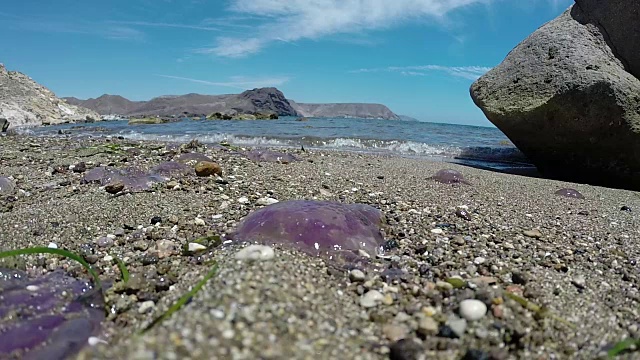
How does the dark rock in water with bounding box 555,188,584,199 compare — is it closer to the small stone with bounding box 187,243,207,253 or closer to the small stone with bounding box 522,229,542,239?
the small stone with bounding box 522,229,542,239

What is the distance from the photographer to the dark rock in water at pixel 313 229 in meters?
2.40

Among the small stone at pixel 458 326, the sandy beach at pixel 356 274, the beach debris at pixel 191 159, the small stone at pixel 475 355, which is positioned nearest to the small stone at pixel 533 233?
the sandy beach at pixel 356 274

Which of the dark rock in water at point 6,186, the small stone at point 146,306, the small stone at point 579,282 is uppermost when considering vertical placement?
the dark rock in water at point 6,186

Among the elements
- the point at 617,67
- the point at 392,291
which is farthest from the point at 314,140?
the point at 392,291

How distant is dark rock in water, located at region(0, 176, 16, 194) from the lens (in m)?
4.27

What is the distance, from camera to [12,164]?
624 cm

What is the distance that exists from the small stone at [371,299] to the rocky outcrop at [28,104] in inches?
1220

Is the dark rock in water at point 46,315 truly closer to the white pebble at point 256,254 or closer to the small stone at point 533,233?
the white pebble at point 256,254

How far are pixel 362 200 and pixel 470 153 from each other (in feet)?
27.4

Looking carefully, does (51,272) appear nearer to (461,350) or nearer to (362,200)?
(461,350)

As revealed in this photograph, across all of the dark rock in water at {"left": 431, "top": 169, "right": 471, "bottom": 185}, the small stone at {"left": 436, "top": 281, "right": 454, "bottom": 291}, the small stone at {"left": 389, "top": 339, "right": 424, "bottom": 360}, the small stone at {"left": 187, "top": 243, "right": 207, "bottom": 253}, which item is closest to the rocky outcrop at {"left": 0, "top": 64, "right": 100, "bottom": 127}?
the dark rock in water at {"left": 431, "top": 169, "right": 471, "bottom": 185}

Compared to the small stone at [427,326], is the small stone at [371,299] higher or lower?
higher

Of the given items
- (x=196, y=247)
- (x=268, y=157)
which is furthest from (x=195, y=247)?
(x=268, y=157)

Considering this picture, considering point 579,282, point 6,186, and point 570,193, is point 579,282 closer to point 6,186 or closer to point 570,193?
point 570,193
